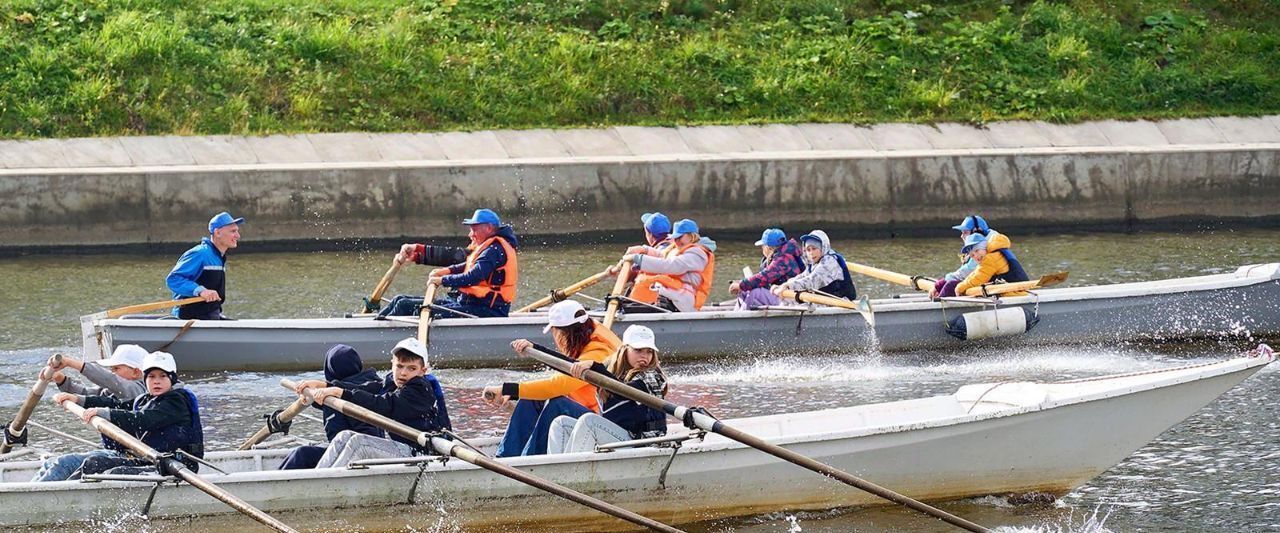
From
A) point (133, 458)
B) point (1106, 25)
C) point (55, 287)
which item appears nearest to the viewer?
point (133, 458)

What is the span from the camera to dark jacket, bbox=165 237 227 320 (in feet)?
52.9

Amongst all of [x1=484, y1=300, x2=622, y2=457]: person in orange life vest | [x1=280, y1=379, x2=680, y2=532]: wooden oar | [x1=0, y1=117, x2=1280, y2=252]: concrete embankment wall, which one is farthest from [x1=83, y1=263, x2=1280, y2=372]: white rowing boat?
[x1=0, y1=117, x2=1280, y2=252]: concrete embankment wall

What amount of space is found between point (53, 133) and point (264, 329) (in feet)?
32.0

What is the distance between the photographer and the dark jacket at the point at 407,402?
425 inches

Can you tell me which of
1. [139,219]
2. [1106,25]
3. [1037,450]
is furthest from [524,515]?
[1106,25]

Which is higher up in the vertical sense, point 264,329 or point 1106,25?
point 1106,25

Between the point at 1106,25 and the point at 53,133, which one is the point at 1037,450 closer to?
the point at 53,133

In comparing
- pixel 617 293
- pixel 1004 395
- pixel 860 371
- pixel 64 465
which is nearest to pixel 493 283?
pixel 617 293

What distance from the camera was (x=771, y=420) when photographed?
12.2 metres

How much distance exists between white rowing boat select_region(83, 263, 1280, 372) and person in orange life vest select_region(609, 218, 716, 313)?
0.28 meters

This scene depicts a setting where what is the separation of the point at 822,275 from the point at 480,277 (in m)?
3.19

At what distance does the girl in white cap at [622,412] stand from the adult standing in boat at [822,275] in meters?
5.93

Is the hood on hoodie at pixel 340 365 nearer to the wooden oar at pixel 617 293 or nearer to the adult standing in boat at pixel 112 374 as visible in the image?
the adult standing in boat at pixel 112 374

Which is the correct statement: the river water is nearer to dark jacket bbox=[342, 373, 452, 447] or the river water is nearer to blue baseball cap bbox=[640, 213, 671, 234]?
dark jacket bbox=[342, 373, 452, 447]
